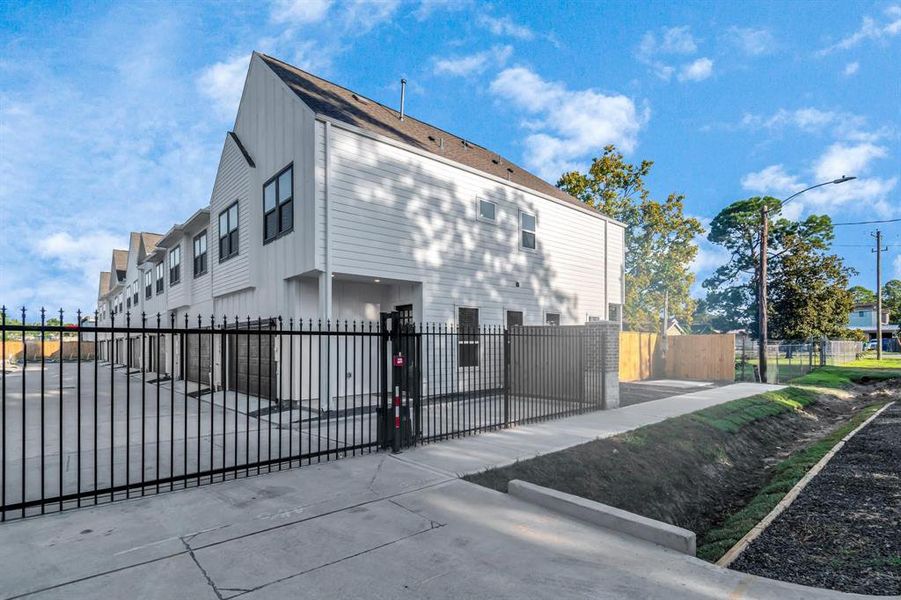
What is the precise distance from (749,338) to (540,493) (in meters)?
41.3

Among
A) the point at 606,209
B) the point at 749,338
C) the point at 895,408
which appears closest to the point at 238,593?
the point at 895,408

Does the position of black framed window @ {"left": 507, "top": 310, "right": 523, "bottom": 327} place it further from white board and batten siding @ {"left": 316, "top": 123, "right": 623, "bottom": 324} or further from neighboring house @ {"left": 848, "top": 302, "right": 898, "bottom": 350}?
neighboring house @ {"left": 848, "top": 302, "right": 898, "bottom": 350}

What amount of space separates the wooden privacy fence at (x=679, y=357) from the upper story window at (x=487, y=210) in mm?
8019

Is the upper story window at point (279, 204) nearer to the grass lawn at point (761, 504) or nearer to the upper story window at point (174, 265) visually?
the upper story window at point (174, 265)

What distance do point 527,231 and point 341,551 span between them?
13.1 meters

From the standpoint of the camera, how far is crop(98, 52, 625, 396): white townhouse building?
11133mm

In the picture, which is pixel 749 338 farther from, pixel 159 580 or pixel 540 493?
pixel 159 580

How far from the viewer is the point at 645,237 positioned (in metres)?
28.3

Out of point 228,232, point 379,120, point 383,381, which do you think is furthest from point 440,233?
point 228,232

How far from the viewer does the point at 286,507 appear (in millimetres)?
5023

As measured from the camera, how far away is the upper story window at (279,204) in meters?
11.9

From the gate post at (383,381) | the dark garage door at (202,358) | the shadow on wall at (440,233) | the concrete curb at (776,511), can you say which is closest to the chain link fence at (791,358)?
the shadow on wall at (440,233)

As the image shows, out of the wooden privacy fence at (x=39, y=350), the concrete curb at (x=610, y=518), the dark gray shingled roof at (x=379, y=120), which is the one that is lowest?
the wooden privacy fence at (x=39, y=350)

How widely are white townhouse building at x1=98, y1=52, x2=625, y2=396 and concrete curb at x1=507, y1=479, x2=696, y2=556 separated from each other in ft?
21.8
